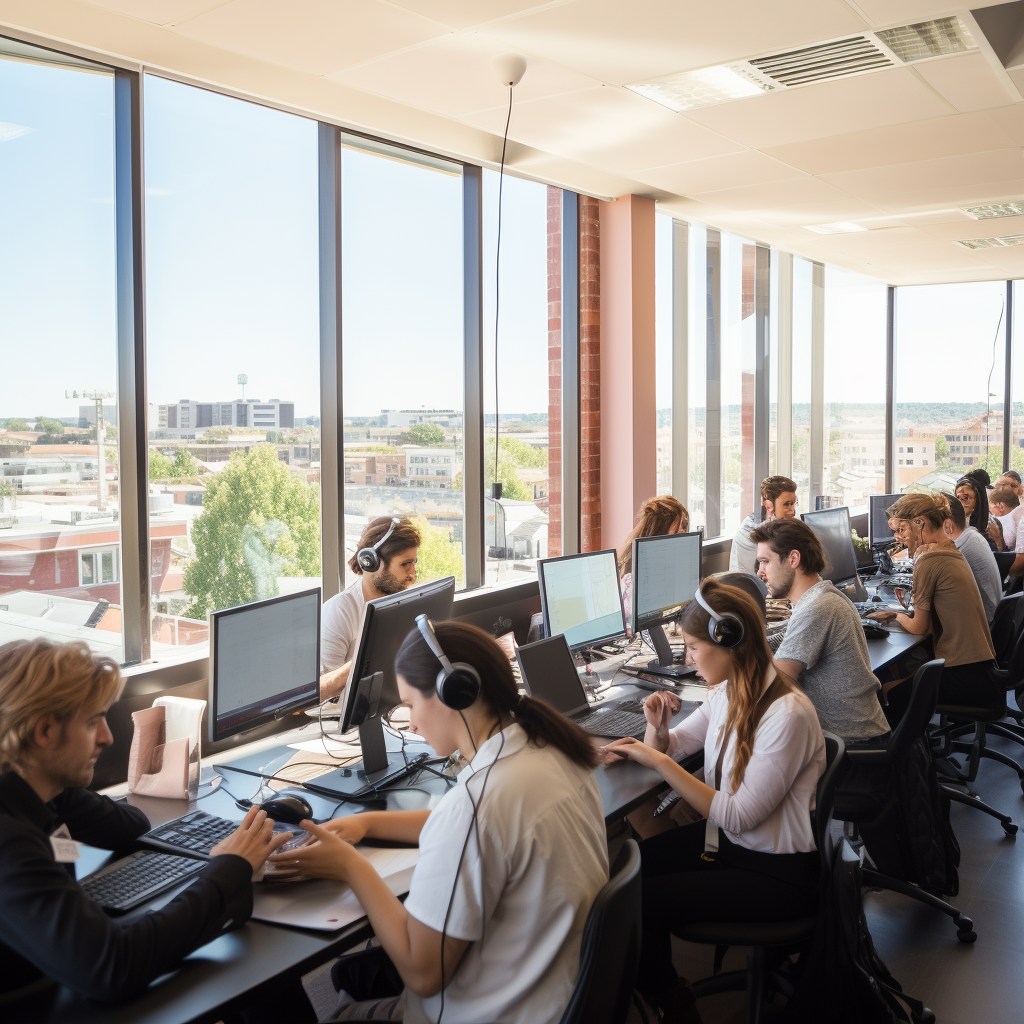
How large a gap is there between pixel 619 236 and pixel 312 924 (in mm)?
4212

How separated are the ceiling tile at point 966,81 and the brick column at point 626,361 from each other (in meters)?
1.89

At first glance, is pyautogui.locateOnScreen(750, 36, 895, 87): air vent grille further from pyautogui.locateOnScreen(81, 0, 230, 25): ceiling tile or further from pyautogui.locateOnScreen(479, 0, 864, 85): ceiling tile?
pyautogui.locateOnScreen(81, 0, 230, 25): ceiling tile

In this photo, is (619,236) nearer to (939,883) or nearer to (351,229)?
(351,229)

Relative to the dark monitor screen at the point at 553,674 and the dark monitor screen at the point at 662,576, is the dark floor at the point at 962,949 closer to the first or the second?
the dark monitor screen at the point at 553,674

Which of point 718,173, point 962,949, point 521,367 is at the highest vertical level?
point 718,173

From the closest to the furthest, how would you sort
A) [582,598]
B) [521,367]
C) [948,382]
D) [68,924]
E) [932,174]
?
1. [68,924]
2. [582,598]
3. [932,174]
4. [521,367]
5. [948,382]

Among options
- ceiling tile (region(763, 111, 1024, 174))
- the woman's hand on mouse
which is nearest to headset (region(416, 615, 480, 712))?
the woman's hand on mouse

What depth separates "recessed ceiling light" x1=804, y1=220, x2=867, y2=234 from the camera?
19.0 ft

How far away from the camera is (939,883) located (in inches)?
119

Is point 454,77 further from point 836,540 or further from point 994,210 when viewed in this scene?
point 994,210

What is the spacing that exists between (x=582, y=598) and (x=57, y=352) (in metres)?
1.93

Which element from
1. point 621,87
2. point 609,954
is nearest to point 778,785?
point 609,954

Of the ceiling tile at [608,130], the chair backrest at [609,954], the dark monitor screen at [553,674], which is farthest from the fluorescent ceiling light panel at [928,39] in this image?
the chair backrest at [609,954]

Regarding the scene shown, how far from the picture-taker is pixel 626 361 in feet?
16.9
